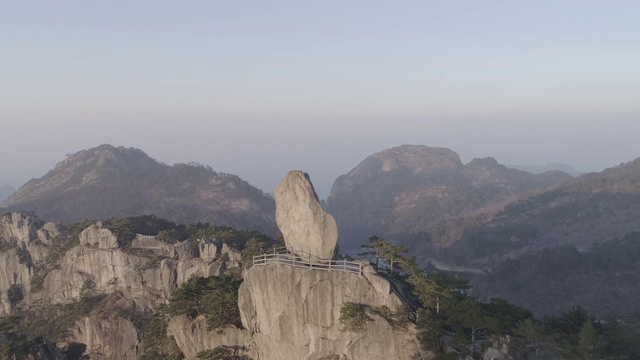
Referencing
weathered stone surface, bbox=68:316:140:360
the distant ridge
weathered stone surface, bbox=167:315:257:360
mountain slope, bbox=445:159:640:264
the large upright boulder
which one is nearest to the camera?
the large upright boulder

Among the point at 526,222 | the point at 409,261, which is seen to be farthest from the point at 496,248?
the point at 409,261

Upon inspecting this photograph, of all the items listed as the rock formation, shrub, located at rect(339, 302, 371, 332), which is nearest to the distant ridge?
the rock formation

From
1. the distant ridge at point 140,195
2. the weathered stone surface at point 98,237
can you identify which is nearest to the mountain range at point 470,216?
the distant ridge at point 140,195

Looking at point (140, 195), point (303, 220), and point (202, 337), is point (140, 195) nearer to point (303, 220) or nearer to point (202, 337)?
point (202, 337)

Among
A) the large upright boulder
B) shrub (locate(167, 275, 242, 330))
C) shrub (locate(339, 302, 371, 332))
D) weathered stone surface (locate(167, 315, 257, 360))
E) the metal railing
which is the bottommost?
Answer: weathered stone surface (locate(167, 315, 257, 360))

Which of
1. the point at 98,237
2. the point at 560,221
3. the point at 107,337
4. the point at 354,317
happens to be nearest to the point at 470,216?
the point at 560,221

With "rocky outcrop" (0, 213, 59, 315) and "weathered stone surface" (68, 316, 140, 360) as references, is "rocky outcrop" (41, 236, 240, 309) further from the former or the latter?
"rocky outcrop" (0, 213, 59, 315)
